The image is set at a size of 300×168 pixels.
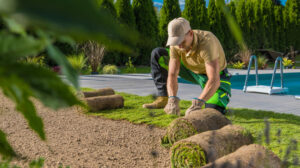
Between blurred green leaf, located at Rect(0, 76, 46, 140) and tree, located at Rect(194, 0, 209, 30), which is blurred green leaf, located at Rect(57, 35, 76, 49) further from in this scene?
tree, located at Rect(194, 0, 209, 30)

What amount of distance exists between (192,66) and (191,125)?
146 centimetres

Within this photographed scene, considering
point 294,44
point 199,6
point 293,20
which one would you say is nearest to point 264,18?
point 293,20

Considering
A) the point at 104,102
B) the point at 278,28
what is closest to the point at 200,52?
the point at 104,102

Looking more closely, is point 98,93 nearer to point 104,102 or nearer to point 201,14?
point 104,102

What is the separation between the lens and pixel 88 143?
2441 millimetres

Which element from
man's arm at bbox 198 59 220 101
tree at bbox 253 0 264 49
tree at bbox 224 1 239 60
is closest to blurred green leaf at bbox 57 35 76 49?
man's arm at bbox 198 59 220 101

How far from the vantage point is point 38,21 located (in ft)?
0.50

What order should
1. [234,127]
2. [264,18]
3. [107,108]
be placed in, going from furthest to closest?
[264,18] < [107,108] < [234,127]

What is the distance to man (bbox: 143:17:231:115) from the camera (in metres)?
2.85

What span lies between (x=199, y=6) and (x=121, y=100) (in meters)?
10.6

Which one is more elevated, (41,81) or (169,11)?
(169,11)

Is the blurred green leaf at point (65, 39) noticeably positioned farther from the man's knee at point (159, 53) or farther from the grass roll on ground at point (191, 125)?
the man's knee at point (159, 53)

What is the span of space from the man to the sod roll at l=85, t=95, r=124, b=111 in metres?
0.36

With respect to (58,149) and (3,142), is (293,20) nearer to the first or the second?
(58,149)
